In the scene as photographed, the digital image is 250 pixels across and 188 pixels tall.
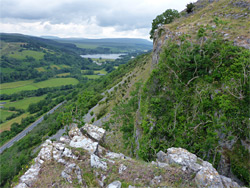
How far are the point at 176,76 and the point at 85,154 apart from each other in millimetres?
16761

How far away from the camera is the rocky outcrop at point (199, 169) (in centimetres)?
1002

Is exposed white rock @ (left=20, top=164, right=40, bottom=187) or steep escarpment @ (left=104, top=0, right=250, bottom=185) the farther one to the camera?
steep escarpment @ (left=104, top=0, right=250, bottom=185)

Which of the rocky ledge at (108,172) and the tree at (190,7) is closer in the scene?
the rocky ledge at (108,172)

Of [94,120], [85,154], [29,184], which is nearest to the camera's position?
[29,184]

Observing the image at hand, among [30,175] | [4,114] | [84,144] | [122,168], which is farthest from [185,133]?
[4,114]

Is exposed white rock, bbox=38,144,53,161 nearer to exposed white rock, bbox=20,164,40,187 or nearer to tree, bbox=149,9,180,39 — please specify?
exposed white rock, bbox=20,164,40,187

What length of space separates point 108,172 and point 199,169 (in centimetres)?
700

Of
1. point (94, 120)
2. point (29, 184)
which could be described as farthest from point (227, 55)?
point (94, 120)

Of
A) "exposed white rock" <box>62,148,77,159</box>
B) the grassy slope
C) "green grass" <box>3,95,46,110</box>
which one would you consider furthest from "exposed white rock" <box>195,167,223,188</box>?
"green grass" <box>3,95,46,110</box>

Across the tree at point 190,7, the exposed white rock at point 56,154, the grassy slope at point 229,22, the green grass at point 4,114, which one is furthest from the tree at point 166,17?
the green grass at point 4,114

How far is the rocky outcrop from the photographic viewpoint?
1002 cm

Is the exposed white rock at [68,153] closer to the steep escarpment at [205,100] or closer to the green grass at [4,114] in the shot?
the steep escarpment at [205,100]

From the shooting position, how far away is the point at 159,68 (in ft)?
79.6

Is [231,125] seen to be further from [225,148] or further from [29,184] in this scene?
[29,184]
